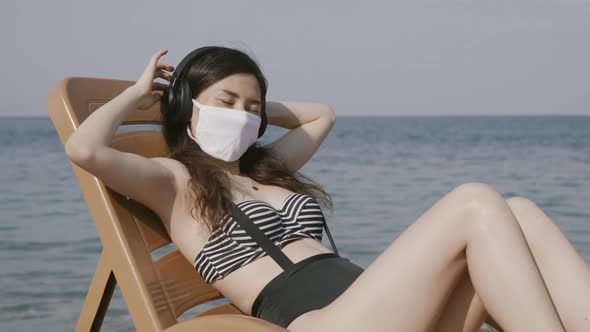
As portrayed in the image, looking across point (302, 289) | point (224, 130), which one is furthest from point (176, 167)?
point (302, 289)

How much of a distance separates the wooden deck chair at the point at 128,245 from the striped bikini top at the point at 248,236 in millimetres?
152

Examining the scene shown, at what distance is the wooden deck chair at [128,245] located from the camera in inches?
110

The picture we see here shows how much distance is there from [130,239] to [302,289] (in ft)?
2.18

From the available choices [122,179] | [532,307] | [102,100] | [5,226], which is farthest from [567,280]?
[5,226]

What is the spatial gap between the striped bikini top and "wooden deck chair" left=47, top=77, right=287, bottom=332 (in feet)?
0.50

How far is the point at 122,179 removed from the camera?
2.84 meters

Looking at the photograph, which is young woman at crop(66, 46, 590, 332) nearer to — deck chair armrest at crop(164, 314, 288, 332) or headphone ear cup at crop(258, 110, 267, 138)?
headphone ear cup at crop(258, 110, 267, 138)

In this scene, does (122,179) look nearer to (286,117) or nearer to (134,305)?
(134,305)

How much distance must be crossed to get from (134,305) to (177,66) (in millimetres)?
1048

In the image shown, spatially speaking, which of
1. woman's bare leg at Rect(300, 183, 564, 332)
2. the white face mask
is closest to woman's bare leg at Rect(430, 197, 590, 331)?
woman's bare leg at Rect(300, 183, 564, 332)

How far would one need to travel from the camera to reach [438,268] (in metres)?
2.47

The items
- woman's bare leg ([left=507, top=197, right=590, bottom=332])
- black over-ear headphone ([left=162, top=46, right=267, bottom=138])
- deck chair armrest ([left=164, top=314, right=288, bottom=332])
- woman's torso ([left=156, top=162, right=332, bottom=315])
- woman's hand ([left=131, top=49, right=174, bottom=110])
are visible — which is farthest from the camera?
black over-ear headphone ([left=162, top=46, right=267, bottom=138])

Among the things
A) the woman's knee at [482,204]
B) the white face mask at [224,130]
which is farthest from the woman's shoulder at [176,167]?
the woman's knee at [482,204]

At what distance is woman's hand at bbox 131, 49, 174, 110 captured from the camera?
314cm
